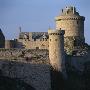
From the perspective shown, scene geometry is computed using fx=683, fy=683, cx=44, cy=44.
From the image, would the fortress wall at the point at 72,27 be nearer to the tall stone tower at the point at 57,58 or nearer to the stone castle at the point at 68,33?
the stone castle at the point at 68,33

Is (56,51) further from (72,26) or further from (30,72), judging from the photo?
(72,26)

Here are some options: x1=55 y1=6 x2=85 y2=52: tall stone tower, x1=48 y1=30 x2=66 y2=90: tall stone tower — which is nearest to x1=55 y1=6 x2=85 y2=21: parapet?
x1=55 y1=6 x2=85 y2=52: tall stone tower

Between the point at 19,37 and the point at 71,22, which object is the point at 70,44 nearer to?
the point at 71,22

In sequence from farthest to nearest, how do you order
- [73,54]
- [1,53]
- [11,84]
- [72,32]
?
[72,32] → [73,54] → [1,53] → [11,84]

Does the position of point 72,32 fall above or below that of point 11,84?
above

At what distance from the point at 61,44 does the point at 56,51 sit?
0.74 meters

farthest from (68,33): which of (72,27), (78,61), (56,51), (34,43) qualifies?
(56,51)

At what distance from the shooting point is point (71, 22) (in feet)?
209

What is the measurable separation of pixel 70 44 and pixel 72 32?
6.87ft

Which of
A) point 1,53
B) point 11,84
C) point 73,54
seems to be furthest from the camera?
point 73,54

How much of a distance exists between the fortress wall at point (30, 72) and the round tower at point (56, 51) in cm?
159

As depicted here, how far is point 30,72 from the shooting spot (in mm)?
50844

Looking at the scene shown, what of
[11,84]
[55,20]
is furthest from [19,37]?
[11,84]

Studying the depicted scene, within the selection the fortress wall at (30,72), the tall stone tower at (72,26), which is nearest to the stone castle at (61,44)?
the tall stone tower at (72,26)
